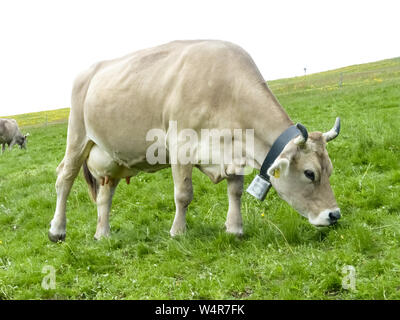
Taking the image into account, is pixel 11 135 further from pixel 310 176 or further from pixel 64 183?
pixel 310 176

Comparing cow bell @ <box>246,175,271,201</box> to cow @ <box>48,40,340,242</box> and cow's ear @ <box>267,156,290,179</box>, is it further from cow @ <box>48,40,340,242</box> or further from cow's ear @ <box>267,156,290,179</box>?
cow's ear @ <box>267,156,290,179</box>

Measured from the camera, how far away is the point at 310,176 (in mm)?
4699

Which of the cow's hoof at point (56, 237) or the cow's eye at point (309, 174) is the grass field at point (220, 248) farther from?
the cow's eye at point (309, 174)

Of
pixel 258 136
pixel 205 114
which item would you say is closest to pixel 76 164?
pixel 205 114

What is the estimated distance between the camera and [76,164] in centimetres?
684

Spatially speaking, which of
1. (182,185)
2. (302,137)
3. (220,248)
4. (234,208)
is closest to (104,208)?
(182,185)

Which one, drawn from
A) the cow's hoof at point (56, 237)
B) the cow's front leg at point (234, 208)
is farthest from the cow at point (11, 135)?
the cow's front leg at point (234, 208)

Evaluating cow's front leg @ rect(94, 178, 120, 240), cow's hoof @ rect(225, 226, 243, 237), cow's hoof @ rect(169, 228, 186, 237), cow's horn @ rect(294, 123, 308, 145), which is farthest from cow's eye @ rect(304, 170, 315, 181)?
cow's front leg @ rect(94, 178, 120, 240)

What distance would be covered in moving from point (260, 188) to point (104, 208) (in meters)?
2.80

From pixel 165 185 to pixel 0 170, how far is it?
9.33 m

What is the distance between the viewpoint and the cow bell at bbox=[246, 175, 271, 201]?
4.91m

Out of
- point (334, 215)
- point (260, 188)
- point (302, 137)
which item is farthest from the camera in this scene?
point (260, 188)
